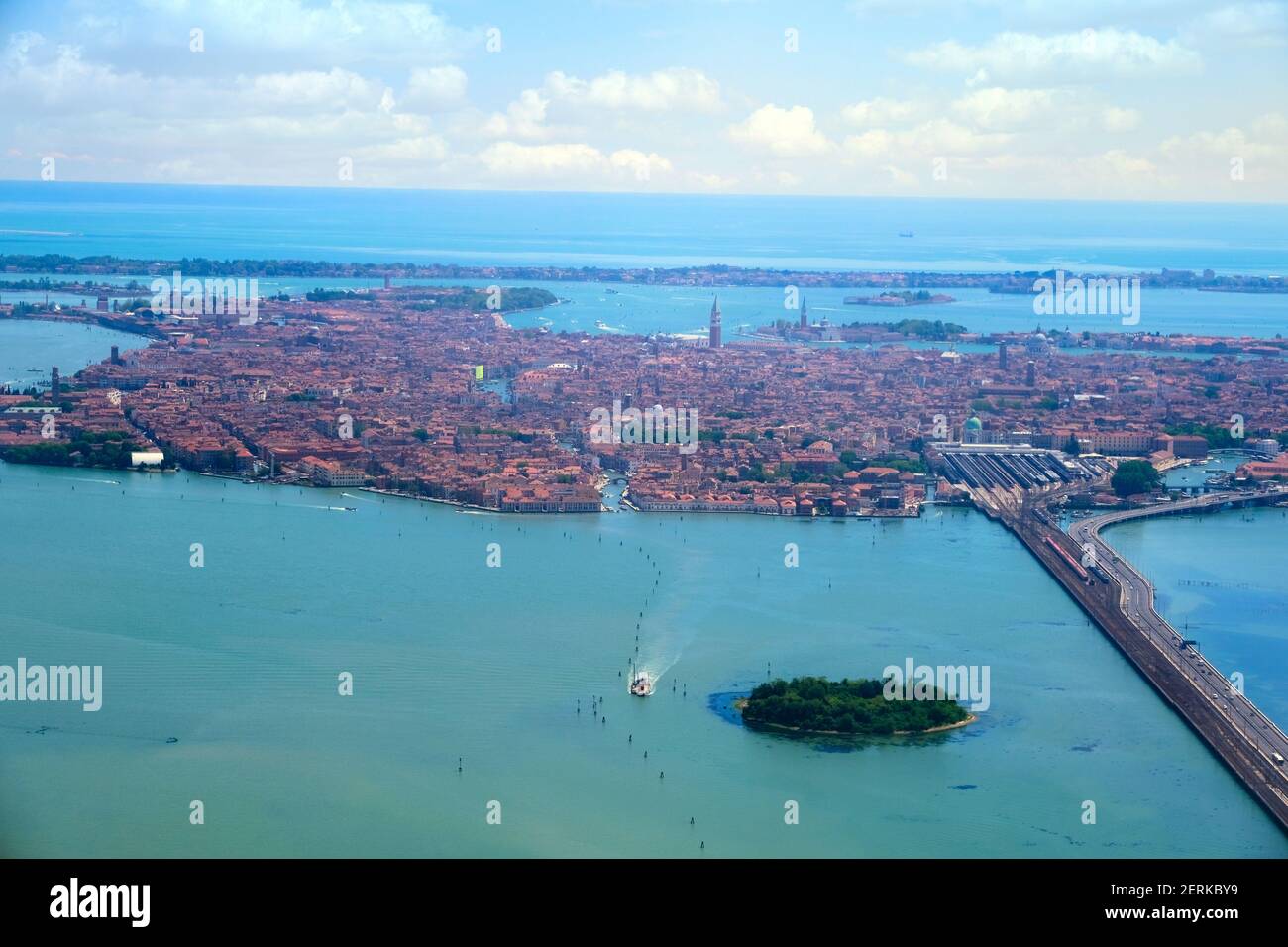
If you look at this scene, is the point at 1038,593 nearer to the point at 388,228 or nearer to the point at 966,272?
the point at 966,272

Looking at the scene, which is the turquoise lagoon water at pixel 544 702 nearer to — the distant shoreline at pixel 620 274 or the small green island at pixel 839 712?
the small green island at pixel 839 712

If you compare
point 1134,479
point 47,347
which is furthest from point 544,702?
point 47,347

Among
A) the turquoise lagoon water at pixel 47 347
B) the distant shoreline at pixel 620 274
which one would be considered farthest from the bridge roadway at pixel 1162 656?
the distant shoreline at pixel 620 274

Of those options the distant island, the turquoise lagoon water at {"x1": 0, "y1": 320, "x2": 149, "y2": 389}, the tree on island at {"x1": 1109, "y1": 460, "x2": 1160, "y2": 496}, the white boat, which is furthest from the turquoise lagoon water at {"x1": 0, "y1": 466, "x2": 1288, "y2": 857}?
the distant island

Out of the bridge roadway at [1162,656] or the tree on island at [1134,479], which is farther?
the tree on island at [1134,479]

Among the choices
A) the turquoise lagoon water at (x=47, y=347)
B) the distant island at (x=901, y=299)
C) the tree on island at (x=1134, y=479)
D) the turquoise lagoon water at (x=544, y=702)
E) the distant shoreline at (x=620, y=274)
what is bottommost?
the turquoise lagoon water at (x=544, y=702)

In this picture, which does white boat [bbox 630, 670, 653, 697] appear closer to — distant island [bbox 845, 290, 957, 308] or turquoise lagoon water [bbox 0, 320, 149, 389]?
turquoise lagoon water [bbox 0, 320, 149, 389]

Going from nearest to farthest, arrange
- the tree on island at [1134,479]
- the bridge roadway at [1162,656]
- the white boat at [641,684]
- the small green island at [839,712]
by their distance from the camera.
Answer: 1. the bridge roadway at [1162,656]
2. the small green island at [839,712]
3. the white boat at [641,684]
4. the tree on island at [1134,479]
